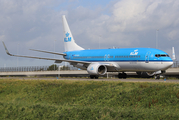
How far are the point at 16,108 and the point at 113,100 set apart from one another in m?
6.88

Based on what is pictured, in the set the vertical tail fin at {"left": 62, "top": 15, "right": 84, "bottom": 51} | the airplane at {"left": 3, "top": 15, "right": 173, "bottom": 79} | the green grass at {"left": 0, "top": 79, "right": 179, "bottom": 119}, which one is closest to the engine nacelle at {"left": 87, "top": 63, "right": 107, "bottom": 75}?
the airplane at {"left": 3, "top": 15, "right": 173, "bottom": 79}

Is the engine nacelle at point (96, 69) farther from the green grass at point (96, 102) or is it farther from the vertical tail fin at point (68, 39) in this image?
the green grass at point (96, 102)

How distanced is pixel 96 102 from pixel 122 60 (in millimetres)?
17335

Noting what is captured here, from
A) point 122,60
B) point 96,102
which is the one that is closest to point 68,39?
point 122,60

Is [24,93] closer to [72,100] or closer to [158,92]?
[72,100]

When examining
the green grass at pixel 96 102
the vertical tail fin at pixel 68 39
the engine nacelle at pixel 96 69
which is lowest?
the green grass at pixel 96 102

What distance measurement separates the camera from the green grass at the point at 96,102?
51.1 feet

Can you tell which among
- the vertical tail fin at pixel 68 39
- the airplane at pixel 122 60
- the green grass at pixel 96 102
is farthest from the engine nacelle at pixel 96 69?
the green grass at pixel 96 102

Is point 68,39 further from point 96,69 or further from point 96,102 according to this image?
point 96,102

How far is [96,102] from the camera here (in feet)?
63.0

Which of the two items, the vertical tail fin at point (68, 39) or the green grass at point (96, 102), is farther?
the vertical tail fin at point (68, 39)

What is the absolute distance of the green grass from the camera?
15583mm

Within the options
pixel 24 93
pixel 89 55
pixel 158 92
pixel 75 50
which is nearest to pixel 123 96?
pixel 158 92

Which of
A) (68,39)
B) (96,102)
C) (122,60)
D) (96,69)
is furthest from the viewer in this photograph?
(68,39)
